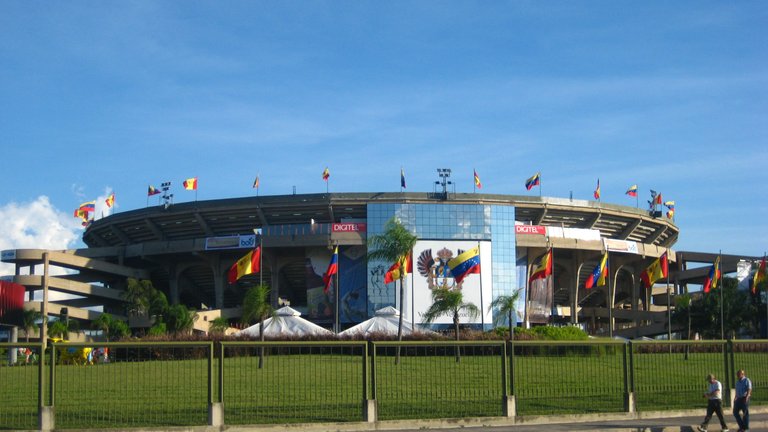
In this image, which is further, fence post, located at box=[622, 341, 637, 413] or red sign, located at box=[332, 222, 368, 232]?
red sign, located at box=[332, 222, 368, 232]

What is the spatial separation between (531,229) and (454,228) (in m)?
8.09

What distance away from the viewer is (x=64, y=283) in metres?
94.6


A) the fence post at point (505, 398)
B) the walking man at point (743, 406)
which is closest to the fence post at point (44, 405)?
the fence post at point (505, 398)

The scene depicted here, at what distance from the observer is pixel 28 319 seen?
85.1 m

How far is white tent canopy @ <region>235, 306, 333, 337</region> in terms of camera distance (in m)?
50.0

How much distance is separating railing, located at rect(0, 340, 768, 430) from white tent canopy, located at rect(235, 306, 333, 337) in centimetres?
2391

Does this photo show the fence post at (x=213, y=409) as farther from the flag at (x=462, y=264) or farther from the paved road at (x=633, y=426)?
the flag at (x=462, y=264)

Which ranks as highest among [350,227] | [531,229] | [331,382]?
[350,227]

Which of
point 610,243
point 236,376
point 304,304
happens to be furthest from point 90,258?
point 236,376

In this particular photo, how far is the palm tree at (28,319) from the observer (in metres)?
84.8

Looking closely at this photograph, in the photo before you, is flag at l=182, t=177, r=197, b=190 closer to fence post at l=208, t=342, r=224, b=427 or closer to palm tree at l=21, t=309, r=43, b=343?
palm tree at l=21, t=309, r=43, b=343

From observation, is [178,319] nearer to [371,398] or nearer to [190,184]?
[190,184]

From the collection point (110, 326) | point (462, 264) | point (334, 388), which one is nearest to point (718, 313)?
point (462, 264)

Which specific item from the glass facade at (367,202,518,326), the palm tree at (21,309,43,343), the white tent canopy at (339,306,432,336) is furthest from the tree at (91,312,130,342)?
the white tent canopy at (339,306,432,336)
